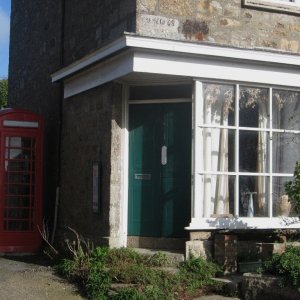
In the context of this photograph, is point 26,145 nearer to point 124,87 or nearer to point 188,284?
point 124,87

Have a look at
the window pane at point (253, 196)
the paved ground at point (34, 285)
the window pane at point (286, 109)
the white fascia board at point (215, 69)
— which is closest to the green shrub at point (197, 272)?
the paved ground at point (34, 285)

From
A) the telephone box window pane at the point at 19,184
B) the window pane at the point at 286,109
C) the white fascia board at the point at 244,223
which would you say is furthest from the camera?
the telephone box window pane at the point at 19,184

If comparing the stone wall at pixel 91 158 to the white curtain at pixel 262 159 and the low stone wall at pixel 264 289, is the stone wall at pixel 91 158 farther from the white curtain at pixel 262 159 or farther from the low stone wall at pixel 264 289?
the low stone wall at pixel 264 289

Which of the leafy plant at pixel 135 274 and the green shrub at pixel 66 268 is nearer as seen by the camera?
the leafy plant at pixel 135 274

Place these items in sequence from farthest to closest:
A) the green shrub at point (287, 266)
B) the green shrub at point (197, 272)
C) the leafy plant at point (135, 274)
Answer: the green shrub at point (197, 272) < the leafy plant at point (135, 274) < the green shrub at point (287, 266)

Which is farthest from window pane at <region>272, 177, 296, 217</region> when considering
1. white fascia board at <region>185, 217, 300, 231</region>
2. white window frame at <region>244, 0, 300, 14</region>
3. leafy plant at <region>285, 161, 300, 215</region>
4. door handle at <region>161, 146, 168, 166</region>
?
white window frame at <region>244, 0, 300, 14</region>

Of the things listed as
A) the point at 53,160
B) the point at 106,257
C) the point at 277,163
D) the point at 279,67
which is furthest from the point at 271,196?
the point at 53,160

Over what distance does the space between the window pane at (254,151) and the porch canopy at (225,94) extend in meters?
0.02

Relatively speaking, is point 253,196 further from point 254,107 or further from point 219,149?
point 254,107

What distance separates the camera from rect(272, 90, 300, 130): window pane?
Answer: 933 cm

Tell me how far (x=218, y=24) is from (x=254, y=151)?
A: 200 centimetres

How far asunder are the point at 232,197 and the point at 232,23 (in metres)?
2.64

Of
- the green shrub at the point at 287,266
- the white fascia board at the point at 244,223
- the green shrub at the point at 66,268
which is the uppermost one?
the white fascia board at the point at 244,223

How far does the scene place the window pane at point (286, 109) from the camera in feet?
30.6
